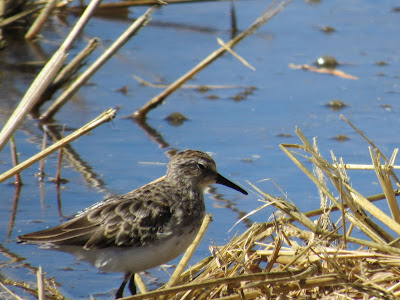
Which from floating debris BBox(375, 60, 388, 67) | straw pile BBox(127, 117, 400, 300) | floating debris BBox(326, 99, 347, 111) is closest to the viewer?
straw pile BBox(127, 117, 400, 300)

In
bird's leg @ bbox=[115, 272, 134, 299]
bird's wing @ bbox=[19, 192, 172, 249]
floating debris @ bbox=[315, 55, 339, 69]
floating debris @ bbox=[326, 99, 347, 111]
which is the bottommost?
floating debris @ bbox=[315, 55, 339, 69]

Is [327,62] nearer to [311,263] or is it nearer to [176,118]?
[176,118]

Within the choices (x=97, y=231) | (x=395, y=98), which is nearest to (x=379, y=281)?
(x=97, y=231)

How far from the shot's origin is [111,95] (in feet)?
25.7

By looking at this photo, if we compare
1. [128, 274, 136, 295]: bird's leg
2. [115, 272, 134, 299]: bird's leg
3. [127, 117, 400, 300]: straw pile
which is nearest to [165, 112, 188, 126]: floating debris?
[128, 274, 136, 295]: bird's leg

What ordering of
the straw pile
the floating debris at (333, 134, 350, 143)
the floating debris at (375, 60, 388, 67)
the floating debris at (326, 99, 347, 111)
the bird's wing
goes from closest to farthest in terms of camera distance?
the straw pile < the bird's wing < the floating debris at (333, 134, 350, 143) < the floating debris at (326, 99, 347, 111) < the floating debris at (375, 60, 388, 67)

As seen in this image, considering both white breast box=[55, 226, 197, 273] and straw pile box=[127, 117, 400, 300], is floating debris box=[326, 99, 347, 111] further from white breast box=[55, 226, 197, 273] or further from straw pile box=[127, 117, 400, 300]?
white breast box=[55, 226, 197, 273]

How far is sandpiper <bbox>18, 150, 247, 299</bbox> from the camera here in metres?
4.52

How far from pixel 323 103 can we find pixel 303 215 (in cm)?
374

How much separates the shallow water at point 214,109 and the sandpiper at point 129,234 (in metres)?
0.28

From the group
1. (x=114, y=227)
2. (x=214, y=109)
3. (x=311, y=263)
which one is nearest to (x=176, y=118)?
(x=214, y=109)

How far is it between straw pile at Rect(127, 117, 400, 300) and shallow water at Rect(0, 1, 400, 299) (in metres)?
0.86

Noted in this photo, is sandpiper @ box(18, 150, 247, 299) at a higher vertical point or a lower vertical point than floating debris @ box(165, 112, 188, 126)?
higher

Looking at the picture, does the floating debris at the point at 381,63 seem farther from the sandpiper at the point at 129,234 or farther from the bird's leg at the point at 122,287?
the bird's leg at the point at 122,287
